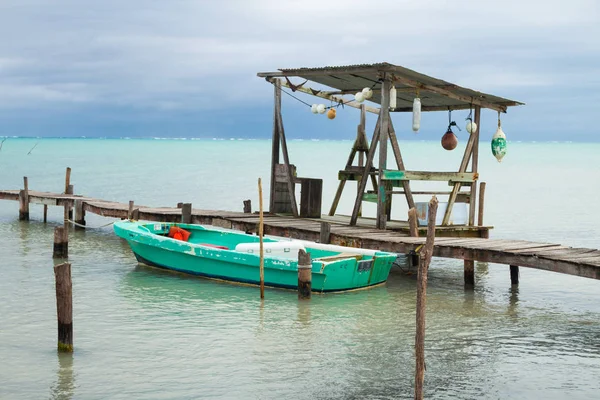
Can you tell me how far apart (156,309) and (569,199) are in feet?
131

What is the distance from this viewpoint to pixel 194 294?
48.2ft

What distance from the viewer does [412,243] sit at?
1480 centimetres

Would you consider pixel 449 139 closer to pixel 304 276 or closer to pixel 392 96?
pixel 392 96

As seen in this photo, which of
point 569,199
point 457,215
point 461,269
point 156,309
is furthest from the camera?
point 569,199

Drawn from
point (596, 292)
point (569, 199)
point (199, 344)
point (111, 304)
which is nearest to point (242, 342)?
point (199, 344)

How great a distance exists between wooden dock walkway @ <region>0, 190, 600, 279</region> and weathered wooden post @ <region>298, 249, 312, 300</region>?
191 centimetres

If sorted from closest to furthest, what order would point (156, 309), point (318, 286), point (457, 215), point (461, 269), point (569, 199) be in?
point (156, 309) → point (318, 286) → point (457, 215) → point (461, 269) → point (569, 199)

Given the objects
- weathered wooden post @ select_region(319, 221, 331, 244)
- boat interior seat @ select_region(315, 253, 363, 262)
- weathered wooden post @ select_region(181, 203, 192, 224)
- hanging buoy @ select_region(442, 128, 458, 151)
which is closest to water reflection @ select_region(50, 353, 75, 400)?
boat interior seat @ select_region(315, 253, 363, 262)

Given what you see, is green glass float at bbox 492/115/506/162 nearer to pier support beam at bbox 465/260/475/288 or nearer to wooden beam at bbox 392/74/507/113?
wooden beam at bbox 392/74/507/113

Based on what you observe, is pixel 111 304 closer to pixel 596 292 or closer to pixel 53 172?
pixel 596 292

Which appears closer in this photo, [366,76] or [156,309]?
[156,309]

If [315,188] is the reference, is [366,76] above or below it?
above

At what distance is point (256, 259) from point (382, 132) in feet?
12.2

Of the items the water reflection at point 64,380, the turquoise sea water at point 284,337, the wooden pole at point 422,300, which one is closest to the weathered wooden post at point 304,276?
the turquoise sea water at point 284,337
